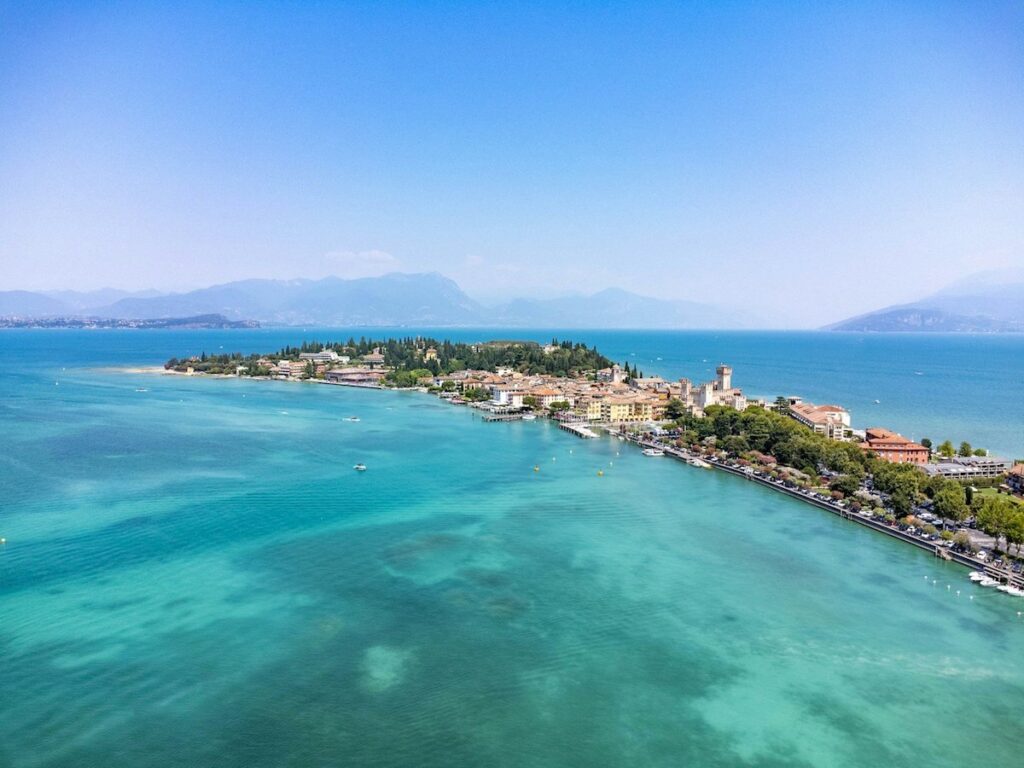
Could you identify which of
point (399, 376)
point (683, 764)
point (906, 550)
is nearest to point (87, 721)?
point (683, 764)

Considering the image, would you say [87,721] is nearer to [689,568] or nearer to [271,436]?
[689,568]

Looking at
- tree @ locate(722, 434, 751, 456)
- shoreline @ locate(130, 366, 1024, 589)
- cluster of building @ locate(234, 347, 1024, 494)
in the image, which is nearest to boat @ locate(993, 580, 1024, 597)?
shoreline @ locate(130, 366, 1024, 589)

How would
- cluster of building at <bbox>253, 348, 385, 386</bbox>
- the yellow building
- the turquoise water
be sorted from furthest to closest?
1. cluster of building at <bbox>253, 348, 385, 386</bbox>
2. the yellow building
3. the turquoise water

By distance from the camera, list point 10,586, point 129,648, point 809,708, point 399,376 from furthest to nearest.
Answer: point 399,376
point 10,586
point 129,648
point 809,708

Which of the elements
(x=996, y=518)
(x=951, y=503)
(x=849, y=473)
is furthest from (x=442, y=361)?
(x=996, y=518)

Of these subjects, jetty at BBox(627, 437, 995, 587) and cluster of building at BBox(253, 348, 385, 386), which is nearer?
jetty at BBox(627, 437, 995, 587)

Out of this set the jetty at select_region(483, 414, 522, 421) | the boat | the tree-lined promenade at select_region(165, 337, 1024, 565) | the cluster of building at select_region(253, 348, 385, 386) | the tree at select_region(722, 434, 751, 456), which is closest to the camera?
the boat

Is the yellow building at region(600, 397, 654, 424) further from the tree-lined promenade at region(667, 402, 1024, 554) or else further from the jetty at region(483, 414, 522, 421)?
the jetty at region(483, 414, 522, 421)

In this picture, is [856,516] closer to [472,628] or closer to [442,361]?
[472,628]
